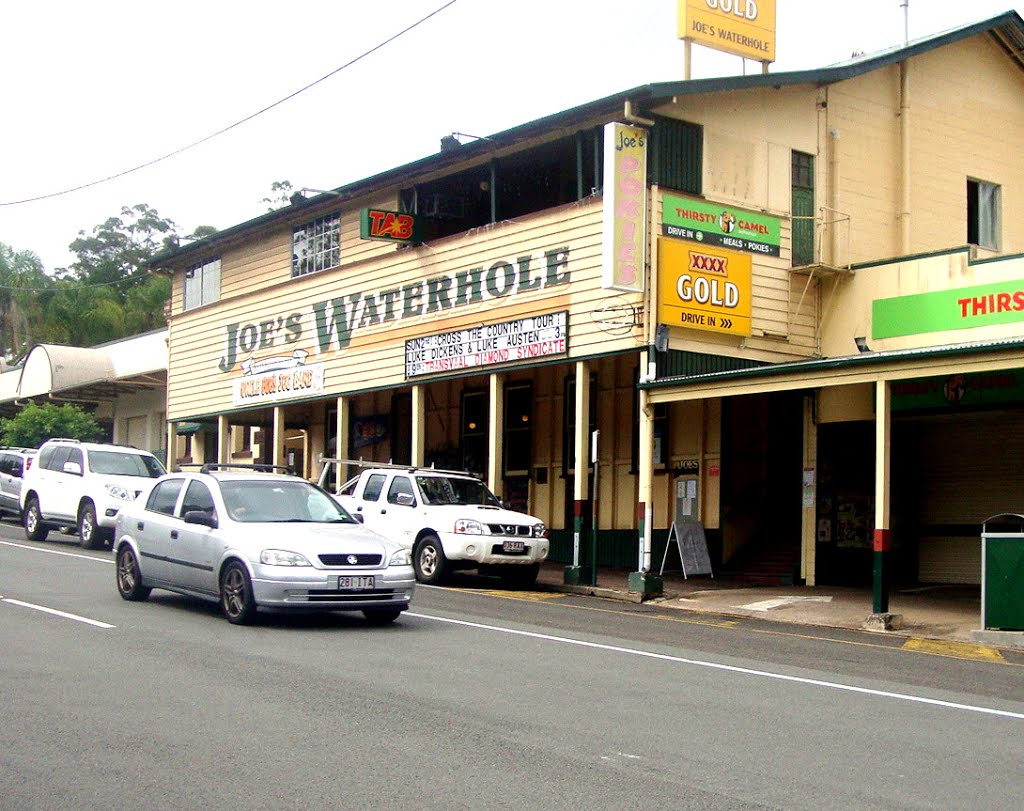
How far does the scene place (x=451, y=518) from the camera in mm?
19219

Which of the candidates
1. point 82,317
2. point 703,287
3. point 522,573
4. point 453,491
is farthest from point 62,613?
point 82,317

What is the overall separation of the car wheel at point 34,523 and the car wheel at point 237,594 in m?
13.1

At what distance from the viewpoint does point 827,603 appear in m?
18.3

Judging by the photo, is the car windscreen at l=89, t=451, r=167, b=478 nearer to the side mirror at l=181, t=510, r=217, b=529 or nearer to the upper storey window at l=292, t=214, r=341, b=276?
the upper storey window at l=292, t=214, r=341, b=276

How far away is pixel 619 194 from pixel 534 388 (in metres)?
7.48

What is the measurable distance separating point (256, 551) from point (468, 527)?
22.4 ft

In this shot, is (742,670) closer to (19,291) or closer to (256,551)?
(256,551)

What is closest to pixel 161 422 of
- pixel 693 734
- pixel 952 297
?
pixel 952 297

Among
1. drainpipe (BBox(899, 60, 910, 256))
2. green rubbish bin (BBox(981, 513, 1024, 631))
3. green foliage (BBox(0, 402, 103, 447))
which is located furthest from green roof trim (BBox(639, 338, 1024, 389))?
green foliage (BBox(0, 402, 103, 447))

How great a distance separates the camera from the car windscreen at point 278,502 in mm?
13469

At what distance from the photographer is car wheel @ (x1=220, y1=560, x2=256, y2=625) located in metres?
12.6

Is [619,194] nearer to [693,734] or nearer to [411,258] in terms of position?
[411,258]

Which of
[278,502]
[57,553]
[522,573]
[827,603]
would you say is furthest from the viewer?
[57,553]

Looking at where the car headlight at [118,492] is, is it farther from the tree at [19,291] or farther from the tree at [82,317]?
the tree at [19,291]
